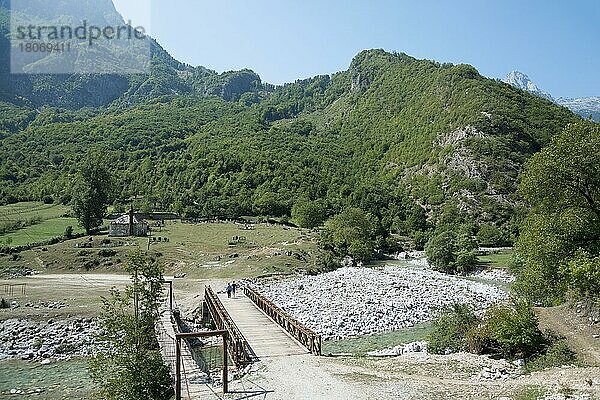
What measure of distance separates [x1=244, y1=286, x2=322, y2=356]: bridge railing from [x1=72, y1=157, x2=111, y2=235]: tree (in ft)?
192

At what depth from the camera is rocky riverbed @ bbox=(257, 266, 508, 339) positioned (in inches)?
1255

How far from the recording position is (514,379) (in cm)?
1725

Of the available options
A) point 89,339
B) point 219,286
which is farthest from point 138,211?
point 89,339

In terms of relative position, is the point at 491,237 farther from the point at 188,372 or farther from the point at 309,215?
the point at 188,372

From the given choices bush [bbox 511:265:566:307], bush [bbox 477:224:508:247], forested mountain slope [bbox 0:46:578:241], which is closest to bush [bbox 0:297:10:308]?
bush [bbox 511:265:566:307]

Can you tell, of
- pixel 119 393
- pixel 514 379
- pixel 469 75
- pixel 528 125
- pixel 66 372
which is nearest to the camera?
pixel 119 393

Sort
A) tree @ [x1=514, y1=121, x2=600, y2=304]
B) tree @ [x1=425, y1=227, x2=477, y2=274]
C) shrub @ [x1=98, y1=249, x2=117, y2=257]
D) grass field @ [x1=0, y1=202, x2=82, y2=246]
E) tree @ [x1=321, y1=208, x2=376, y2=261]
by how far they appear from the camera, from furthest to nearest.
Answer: grass field @ [x1=0, y1=202, x2=82, y2=246] → tree @ [x1=321, y1=208, x2=376, y2=261] → shrub @ [x1=98, y1=249, x2=117, y2=257] → tree @ [x1=425, y1=227, x2=477, y2=274] → tree @ [x1=514, y1=121, x2=600, y2=304]

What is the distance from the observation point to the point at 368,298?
3903 cm

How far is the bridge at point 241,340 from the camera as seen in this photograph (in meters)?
18.5

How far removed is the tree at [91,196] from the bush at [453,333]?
237ft

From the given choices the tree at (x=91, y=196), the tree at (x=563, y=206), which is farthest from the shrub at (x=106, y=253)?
the tree at (x=563, y=206)

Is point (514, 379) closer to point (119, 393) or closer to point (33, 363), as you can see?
point (119, 393)

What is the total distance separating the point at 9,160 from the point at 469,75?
14858cm

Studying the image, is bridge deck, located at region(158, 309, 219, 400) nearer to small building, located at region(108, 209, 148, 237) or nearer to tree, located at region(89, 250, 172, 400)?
tree, located at region(89, 250, 172, 400)
